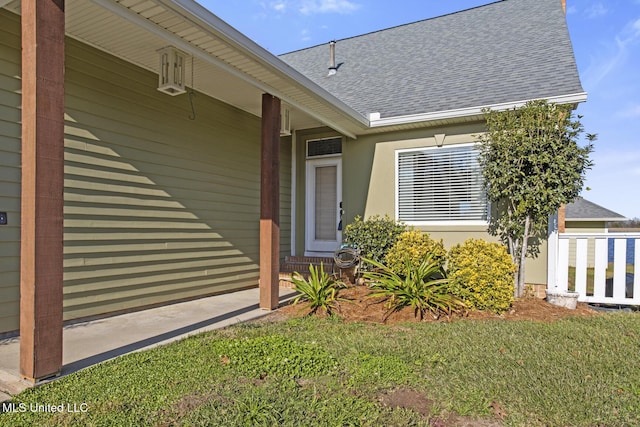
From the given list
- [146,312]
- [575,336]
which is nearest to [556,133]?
[575,336]

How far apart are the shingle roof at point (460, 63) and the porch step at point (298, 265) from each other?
2868mm

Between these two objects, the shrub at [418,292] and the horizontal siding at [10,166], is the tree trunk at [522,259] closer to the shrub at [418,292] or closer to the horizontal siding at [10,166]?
the shrub at [418,292]

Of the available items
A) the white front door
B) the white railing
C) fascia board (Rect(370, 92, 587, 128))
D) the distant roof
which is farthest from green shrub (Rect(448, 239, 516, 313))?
the distant roof

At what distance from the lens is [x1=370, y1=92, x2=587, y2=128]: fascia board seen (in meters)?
5.59

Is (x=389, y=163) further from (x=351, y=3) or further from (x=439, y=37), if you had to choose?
(x=351, y=3)

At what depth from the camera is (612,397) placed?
261 cm

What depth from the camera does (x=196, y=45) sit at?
3959mm

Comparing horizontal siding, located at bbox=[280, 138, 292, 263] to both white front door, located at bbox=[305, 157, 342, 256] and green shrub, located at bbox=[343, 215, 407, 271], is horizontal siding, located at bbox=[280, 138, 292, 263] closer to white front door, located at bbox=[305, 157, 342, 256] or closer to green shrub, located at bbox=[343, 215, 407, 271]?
white front door, located at bbox=[305, 157, 342, 256]

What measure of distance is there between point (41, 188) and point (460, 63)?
7.48 m

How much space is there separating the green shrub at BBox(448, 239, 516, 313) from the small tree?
0.87 m

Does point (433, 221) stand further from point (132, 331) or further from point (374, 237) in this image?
point (132, 331)

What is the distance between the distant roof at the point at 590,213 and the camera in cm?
1631

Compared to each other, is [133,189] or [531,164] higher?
[531,164]

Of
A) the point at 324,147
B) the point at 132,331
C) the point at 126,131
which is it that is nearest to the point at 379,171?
the point at 324,147
